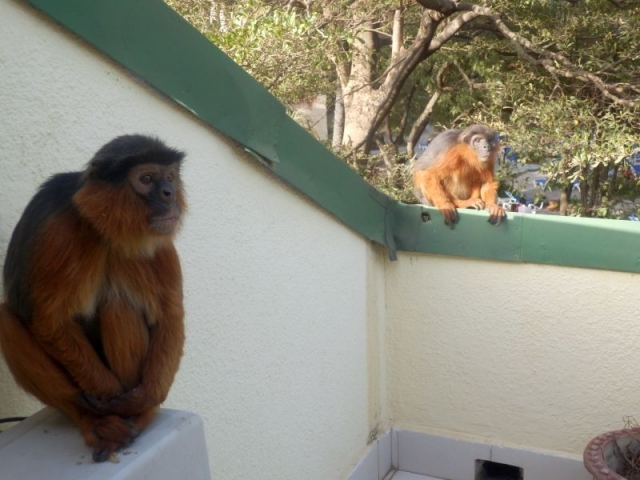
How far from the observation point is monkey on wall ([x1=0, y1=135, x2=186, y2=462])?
1.99m

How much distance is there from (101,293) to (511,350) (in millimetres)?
3146

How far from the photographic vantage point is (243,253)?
332 cm

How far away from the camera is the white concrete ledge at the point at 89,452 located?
168 cm

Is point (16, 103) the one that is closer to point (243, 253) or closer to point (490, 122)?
point (243, 253)

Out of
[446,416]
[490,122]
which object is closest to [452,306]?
[446,416]

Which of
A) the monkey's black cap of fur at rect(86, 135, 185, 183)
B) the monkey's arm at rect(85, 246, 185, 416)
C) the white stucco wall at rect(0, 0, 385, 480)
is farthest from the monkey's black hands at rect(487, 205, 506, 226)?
the monkey's black cap of fur at rect(86, 135, 185, 183)

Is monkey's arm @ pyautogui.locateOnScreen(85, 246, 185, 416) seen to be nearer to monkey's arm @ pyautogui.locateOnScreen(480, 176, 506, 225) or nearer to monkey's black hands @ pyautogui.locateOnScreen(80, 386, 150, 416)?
monkey's black hands @ pyautogui.locateOnScreen(80, 386, 150, 416)

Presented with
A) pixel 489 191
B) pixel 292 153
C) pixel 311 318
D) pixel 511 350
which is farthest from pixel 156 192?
pixel 489 191

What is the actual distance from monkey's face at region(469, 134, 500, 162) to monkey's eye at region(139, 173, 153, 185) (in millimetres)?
4565

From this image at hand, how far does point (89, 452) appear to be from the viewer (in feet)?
5.99

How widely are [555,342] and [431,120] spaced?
7.23 m

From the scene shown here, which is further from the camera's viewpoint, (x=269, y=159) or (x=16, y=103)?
(x=269, y=159)

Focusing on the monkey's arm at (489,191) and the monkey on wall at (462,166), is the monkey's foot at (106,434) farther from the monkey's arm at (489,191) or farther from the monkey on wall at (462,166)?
the monkey on wall at (462,166)

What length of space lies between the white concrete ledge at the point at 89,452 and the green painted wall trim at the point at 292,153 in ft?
4.66
